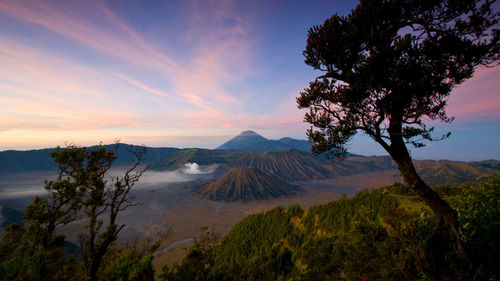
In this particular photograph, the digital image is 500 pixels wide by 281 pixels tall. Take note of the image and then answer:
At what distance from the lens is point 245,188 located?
107188 mm

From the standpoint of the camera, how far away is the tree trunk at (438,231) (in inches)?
160

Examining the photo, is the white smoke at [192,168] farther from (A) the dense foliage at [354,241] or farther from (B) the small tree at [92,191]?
(B) the small tree at [92,191]

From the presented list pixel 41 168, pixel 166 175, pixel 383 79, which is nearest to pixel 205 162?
pixel 166 175

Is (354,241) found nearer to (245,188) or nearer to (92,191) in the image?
(92,191)

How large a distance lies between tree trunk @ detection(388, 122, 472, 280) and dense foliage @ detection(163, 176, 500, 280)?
0.61ft

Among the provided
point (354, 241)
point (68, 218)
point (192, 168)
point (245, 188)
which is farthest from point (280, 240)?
point (192, 168)

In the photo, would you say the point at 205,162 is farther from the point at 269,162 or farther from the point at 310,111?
the point at 310,111

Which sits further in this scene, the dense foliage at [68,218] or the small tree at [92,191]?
the small tree at [92,191]

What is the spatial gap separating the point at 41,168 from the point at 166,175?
5197 inches

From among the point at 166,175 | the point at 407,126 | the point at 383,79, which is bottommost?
the point at 166,175

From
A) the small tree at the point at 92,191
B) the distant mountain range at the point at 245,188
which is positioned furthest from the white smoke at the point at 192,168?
the small tree at the point at 92,191

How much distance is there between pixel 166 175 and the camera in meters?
169

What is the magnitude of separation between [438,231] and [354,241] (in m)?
3.69

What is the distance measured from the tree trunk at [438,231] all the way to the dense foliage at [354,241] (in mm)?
185
